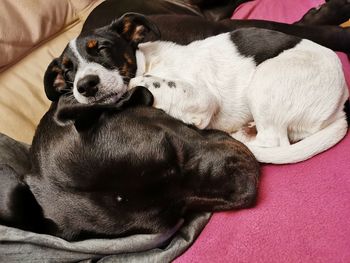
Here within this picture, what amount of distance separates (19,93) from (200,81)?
104 centimetres

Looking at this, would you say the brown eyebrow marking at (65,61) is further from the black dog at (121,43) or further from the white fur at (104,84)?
the white fur at (104,84)

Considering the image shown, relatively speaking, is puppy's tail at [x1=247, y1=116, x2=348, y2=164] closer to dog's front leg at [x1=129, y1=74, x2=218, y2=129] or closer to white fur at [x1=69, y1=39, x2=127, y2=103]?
dog's front leg at [x1=129, y1=74, x2=218, y2=129]

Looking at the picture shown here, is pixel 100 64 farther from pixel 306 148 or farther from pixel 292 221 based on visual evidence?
pixel 292 221

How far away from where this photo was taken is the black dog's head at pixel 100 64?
1646 millimetres

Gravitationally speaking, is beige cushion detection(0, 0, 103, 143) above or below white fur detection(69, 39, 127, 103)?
below

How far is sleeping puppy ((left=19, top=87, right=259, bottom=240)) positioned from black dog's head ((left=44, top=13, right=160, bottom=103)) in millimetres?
245

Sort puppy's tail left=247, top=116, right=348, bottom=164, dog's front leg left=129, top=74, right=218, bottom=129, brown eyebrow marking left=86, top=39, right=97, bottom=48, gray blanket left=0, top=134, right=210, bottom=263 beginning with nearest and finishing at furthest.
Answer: gray blanket left=0, top=134, right=210, bottom=263, puppy's tail left=247, top=116, right=348, bottom=164, dog's front leg left=129, top=74, right=218, bottom=129, brown eyebrow marking left=86, top=39, right=97, bottom=48

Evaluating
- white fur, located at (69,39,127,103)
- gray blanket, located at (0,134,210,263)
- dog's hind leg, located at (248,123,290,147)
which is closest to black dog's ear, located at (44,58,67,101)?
white fur, located at (69,39,127,103)

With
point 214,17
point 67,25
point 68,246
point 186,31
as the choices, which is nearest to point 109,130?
point 68,246

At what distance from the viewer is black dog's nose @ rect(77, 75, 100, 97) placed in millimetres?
1635

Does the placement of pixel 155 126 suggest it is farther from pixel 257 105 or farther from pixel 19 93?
pixel 19 93

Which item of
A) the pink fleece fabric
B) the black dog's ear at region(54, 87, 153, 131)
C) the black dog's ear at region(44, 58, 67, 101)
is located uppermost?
the black dog's ear at region(54, 87, 153, 131)

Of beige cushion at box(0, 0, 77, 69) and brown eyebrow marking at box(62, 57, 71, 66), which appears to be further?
beige cushion at box(0, 0, 77, 69)

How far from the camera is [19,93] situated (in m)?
2.21
